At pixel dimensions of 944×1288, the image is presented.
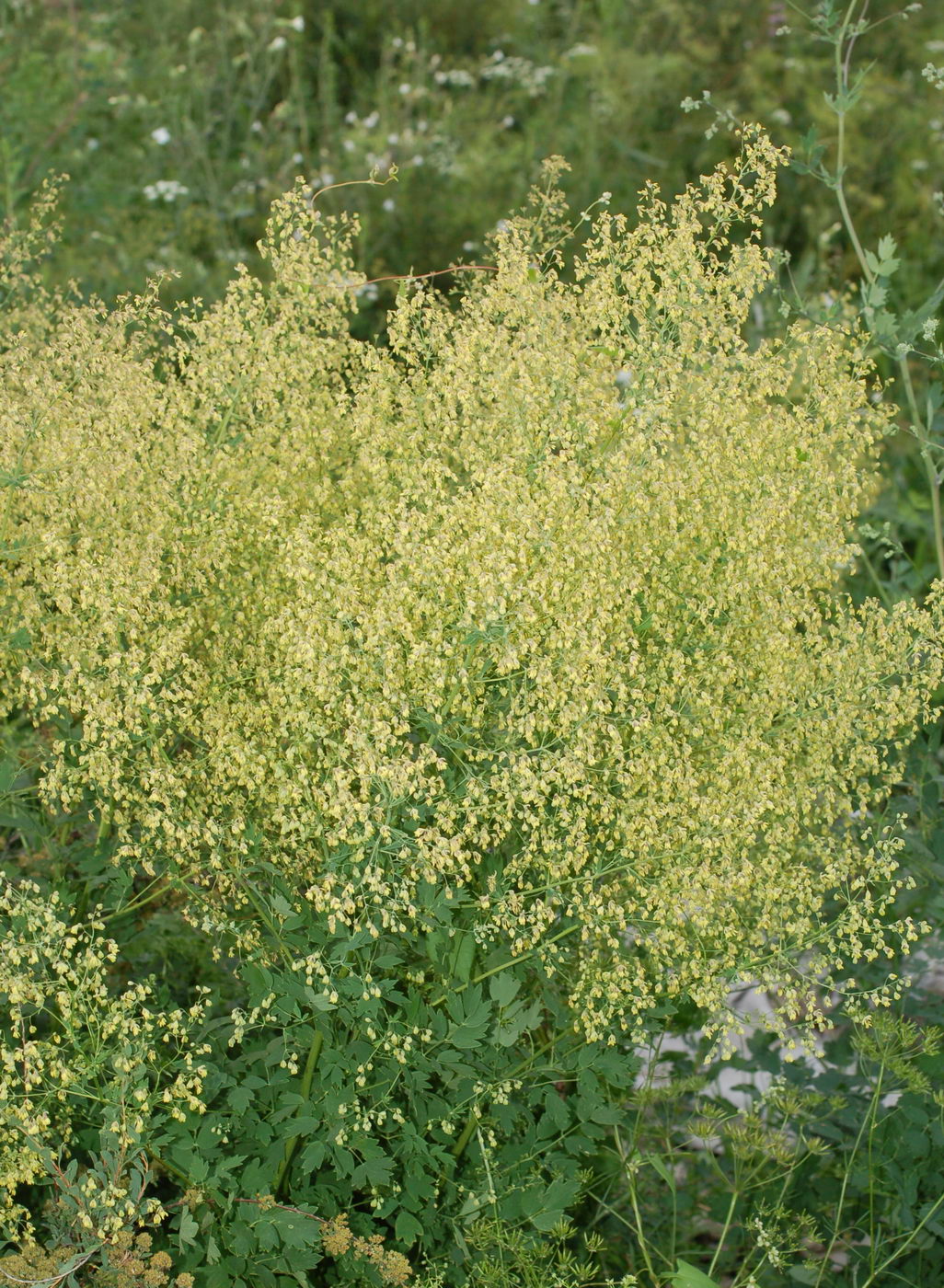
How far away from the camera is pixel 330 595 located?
2.16 metres

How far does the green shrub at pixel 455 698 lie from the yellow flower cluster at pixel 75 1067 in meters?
0.08

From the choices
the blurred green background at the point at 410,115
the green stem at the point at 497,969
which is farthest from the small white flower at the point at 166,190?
the green stem at the point at 497,969

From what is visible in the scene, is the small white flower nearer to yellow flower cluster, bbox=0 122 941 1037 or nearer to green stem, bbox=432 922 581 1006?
yellow flower cluster, bbox=0 122 941 1037

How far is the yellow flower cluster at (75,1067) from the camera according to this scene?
203cm

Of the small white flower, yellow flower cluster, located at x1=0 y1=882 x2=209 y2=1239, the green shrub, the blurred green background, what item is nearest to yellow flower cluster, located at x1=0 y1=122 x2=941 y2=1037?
the green shrub

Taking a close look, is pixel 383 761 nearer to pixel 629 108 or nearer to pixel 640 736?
pixel 640 736

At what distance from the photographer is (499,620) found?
2.08 meters

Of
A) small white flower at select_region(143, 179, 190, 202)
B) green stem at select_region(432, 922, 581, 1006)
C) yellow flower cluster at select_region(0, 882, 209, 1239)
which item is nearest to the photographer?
yellow flower cluster at select_region(0, 882, 209, 1239)

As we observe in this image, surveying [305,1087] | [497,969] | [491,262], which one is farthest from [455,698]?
[491,262]

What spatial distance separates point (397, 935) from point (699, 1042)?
39.6 inches

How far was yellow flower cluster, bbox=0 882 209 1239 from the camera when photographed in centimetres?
203

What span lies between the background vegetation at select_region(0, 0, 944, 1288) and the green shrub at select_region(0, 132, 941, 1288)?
38 millimetres

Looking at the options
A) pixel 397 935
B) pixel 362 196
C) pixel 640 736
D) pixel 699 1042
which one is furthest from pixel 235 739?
pixel 362 196

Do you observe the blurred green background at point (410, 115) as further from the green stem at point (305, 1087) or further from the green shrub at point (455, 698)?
the green stem at point (305, 1087)
